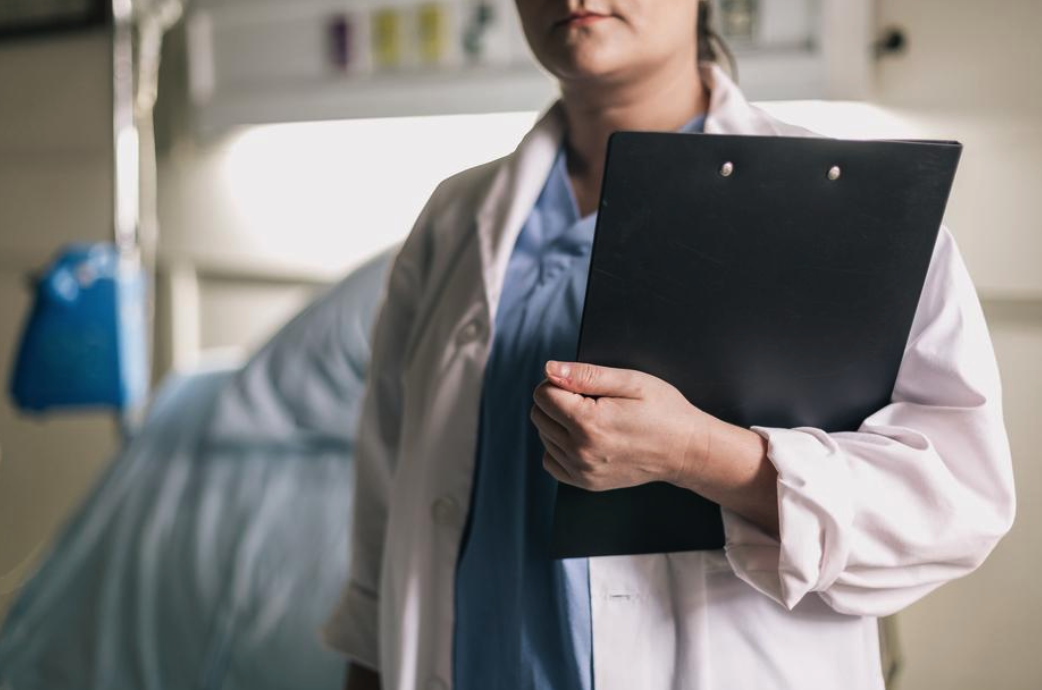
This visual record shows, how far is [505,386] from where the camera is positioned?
0.63 meters

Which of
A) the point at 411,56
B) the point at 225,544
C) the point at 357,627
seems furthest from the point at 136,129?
the point at 357,627

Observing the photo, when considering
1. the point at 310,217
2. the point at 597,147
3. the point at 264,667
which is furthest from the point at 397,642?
the point at 310,217

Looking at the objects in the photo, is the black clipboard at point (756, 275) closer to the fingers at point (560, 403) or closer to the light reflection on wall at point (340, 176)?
the fingers at point (560, 403)

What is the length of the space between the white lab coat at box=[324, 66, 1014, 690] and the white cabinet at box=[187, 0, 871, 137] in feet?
0.59

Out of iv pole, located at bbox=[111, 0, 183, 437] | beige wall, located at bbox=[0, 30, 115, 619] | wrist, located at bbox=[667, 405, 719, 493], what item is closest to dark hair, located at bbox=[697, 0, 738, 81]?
wrist, located at bbox=[667, 405, 719, 493]

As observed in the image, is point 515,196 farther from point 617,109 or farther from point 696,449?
point 696,449

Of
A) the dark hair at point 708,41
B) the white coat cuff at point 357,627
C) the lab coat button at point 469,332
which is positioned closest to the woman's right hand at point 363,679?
the white coat cuff at point 357,627

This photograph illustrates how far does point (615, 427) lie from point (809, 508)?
4.1 inches

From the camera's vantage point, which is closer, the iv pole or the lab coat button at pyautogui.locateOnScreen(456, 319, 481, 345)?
the lab coat button at pyautogui.locateOnScreen(456, 319, 481, 345)

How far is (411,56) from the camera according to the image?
1.34 metres

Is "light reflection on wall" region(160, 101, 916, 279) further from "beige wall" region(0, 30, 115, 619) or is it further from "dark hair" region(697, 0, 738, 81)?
"beige wall" region(0, 30, 115, 619)

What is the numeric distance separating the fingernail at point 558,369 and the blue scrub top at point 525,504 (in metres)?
0.11

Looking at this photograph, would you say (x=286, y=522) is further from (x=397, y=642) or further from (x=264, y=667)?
(x=397, y=642)

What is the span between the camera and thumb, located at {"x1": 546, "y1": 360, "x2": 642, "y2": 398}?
1.52 feet
